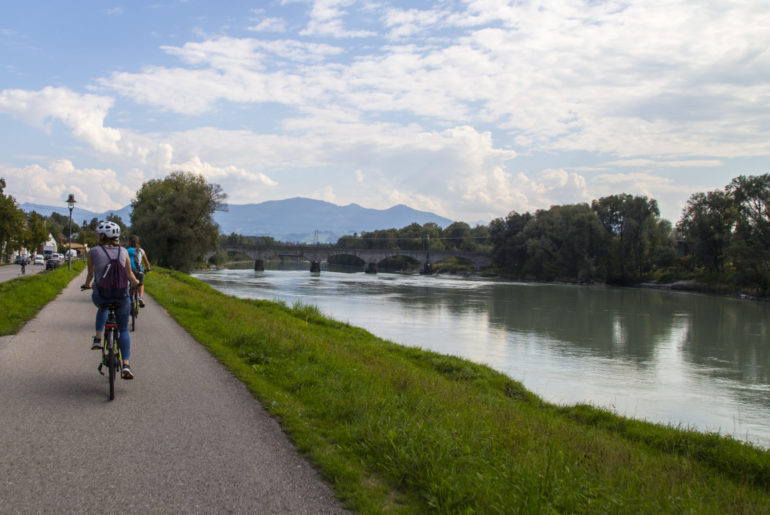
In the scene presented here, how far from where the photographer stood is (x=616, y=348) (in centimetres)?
2592

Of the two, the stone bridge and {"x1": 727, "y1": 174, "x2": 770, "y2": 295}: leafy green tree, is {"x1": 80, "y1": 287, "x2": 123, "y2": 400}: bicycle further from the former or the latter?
Answer: the stone bridge

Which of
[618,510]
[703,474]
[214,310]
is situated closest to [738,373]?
[703,474]

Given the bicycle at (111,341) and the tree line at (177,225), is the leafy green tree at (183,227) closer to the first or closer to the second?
the tree line at (177,225)

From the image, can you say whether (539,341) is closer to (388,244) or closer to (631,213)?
Answer: (631,213)

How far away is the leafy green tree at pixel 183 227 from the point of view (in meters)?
53.4

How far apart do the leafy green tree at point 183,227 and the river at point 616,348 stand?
1627cm

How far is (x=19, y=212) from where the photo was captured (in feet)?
183

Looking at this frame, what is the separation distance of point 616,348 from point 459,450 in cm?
2292

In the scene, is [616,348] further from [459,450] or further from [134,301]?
[459,450]

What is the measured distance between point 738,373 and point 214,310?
18.5 meters

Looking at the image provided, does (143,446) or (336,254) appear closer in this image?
(143,446)

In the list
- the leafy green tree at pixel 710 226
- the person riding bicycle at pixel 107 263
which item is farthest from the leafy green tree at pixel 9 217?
the leafy green tree at pixel 710 226

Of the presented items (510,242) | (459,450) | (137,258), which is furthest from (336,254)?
(459,450)

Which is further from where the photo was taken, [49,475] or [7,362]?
[7,362]
